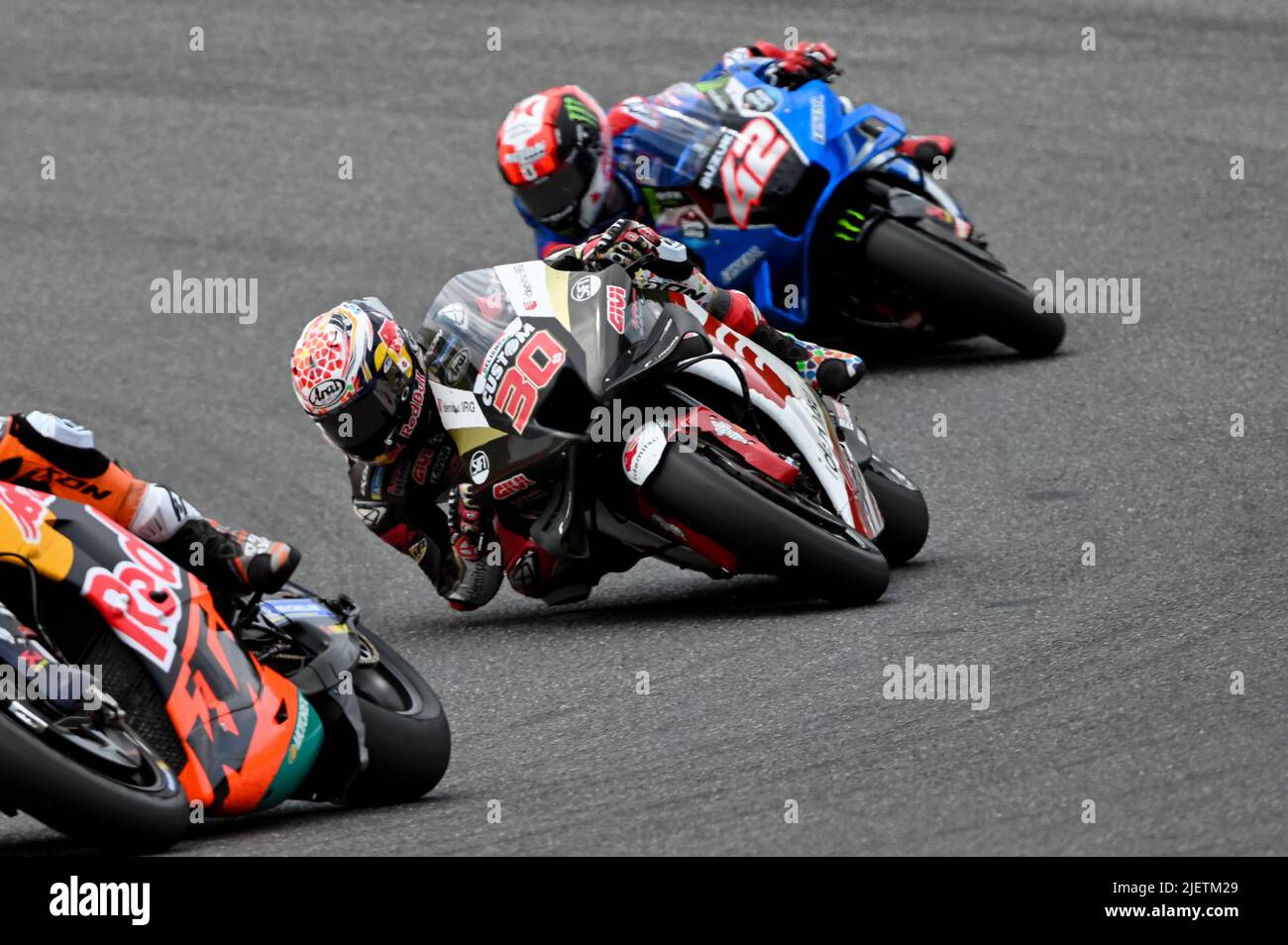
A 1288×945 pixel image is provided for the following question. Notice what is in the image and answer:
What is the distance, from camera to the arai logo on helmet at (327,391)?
7641mm

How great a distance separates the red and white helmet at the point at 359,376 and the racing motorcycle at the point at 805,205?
9.36 feet

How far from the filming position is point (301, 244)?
13.9m

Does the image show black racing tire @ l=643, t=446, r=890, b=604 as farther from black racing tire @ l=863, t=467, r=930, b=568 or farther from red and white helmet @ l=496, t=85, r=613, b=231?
red and white helmet @ l=496, t=85, r=613, b=231

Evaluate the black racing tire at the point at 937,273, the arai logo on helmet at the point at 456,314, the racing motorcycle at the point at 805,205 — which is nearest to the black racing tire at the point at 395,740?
the arai logo on helmet at the point at 456,314

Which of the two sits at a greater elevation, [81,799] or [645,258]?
[645,258]

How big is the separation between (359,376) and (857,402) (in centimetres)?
385

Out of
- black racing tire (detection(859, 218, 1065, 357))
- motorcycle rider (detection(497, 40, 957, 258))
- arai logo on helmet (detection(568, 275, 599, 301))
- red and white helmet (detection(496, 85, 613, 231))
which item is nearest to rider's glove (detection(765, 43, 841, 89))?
motorcycle rider (detection(497, 40, 957, 258))

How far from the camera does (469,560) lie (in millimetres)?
8367

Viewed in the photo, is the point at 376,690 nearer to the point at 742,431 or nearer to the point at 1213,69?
the point at 742,431

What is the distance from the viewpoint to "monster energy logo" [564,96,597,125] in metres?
9.86

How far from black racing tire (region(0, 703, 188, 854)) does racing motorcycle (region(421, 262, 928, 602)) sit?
2.64m

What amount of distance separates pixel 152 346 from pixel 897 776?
7.39m

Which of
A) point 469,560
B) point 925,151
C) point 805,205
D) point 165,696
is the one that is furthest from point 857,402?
point 165,696

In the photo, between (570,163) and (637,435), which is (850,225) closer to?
(570,163)
